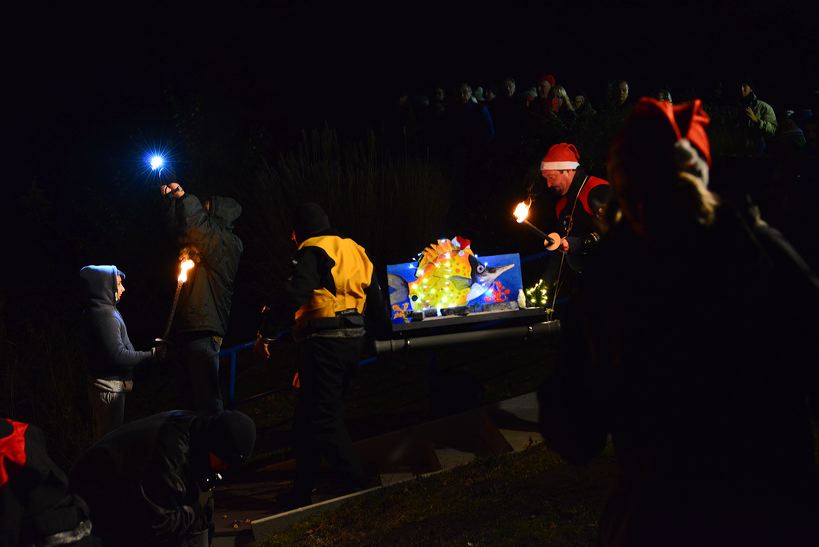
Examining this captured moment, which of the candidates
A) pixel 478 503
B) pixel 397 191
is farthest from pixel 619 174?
pixel 397 191

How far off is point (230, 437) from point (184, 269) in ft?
10.5

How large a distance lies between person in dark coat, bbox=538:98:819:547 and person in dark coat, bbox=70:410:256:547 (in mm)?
3056

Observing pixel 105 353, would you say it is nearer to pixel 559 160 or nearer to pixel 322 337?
pixel 322 337

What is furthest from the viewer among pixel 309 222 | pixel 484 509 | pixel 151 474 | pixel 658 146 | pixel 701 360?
pixel 309 222

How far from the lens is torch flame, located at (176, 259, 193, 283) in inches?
298

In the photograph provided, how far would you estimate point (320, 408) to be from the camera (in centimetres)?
646

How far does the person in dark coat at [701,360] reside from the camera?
1.90 meters

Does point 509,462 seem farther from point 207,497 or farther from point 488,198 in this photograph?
point 488,198

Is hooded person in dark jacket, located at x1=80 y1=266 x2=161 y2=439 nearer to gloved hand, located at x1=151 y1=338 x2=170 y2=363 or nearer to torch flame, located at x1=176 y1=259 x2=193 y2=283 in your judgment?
gloved hand, located at x1=151 y1=338 x2=170 y2=363

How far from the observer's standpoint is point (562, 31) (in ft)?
69.7

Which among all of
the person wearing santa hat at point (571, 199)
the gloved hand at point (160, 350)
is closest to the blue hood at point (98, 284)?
the gloved hand at point (160, 350)

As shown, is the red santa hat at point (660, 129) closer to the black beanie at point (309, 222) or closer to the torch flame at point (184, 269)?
the black beanie at point (309, 222)

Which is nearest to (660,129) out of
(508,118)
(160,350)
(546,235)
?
(546,235)

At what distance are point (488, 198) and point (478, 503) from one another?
856 cm
